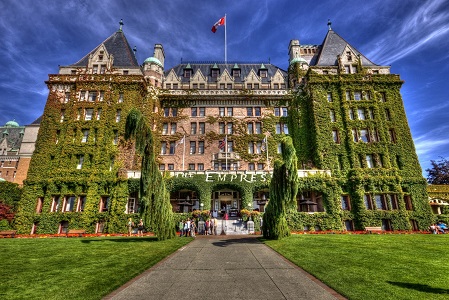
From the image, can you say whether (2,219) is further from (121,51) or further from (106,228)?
(121,51)

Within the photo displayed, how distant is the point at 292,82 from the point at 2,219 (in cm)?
5582

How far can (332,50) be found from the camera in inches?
1784

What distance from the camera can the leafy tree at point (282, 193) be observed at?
17.9 m

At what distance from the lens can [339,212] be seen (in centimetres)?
3278

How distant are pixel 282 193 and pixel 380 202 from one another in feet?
80.8

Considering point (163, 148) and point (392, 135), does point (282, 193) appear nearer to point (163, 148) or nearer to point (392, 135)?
point (163, 148)

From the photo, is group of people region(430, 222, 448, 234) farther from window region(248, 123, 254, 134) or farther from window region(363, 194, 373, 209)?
window region(248, 123, 254, 134)

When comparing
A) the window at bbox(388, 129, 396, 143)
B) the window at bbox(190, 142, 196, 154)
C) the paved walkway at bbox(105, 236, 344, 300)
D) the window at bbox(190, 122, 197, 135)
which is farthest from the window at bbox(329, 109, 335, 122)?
the paved walkway at bbox(105, 236, 344, 300)

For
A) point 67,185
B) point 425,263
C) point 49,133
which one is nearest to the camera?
point 425,263

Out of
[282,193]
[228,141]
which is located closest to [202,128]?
[228,141]

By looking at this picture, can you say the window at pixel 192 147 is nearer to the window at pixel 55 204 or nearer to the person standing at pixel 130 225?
the person standing at pixel 130 225

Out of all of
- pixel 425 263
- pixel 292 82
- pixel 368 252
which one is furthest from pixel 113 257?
pixel 292 82

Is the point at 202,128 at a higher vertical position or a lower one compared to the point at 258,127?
lower

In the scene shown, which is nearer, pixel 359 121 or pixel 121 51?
pixel 359 121
